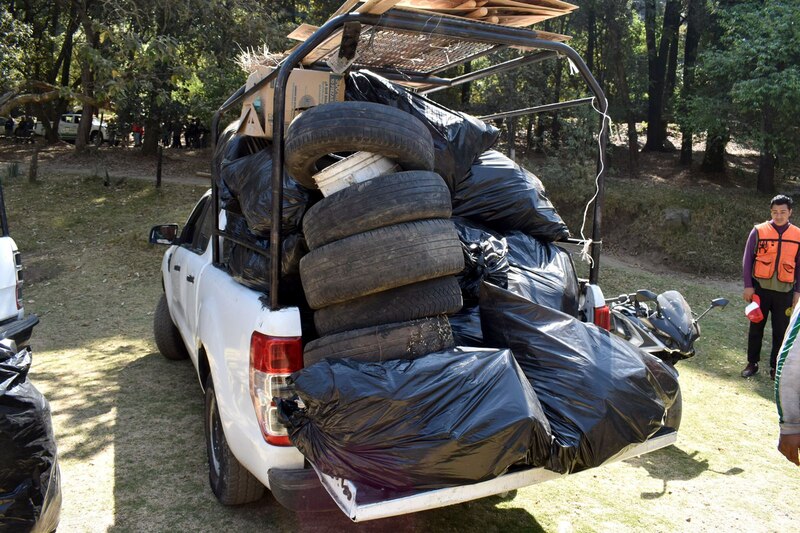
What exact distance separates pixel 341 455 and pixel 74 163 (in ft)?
65.3

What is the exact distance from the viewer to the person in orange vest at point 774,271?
6.64m

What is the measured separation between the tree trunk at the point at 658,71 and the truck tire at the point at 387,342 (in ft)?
67.5

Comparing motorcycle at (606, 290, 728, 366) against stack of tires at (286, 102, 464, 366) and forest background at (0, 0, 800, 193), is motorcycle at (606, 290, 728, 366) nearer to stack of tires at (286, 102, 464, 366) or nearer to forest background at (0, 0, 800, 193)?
stack of tires at (286, 102, 464, 366)

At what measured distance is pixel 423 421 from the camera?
251 cm

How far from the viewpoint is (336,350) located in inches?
110

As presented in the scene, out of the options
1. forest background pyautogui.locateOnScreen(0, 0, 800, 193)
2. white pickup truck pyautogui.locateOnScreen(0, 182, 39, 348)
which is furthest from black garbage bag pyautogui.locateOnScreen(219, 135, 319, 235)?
forest background pyautogui.locateOnScreen(0, 0, 800, 193)

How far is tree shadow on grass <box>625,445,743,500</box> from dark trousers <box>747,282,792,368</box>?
2.56 metres

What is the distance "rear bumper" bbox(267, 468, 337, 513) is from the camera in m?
2.88

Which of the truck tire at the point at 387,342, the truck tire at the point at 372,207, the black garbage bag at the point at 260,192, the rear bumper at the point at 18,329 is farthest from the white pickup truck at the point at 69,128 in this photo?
the truck tire at the point at 387,342

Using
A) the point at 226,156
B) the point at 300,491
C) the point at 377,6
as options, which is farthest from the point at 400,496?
the point at 226,156

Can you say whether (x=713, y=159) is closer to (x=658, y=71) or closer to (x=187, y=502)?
(x=658, y=71)

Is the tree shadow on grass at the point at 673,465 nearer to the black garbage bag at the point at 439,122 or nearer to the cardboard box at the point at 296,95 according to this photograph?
the black garbage bag at the point at 439,122

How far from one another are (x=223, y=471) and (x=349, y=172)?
72.3 inches

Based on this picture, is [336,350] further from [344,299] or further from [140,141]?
[140,141]
